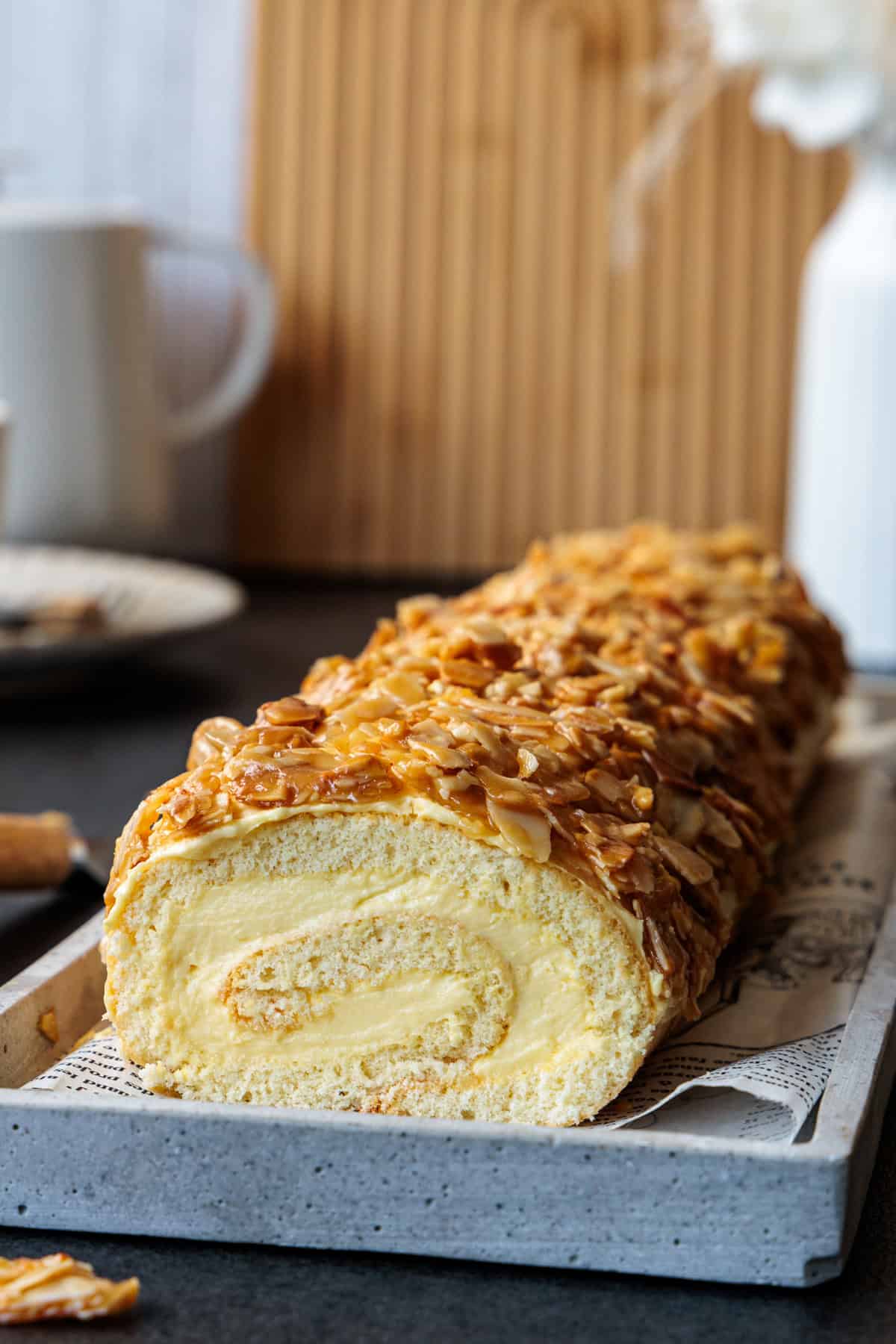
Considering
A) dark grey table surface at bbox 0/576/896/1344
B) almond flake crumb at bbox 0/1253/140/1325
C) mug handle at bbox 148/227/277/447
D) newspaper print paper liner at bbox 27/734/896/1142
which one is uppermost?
mug handle at bbox 148/227/277/447

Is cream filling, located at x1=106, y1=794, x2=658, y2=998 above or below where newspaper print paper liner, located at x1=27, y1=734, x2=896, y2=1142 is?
above

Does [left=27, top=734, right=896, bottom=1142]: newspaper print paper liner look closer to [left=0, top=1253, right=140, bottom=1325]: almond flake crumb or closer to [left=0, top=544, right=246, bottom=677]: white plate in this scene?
[left=0, top=1253, right=140, bottom=1325]: almond flake crumb

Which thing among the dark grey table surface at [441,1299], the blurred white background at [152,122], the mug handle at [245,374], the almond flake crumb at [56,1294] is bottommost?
the dark grey table surface at [441,1299]

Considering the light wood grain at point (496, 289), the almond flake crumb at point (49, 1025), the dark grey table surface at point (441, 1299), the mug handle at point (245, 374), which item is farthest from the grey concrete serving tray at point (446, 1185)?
the light wood grain at point (496, 289)

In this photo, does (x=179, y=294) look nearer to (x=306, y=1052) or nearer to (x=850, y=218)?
(x=850, y=218)

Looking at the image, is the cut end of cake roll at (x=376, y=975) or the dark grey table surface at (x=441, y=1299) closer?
the dark grey table surface at (x=441, y=1299)

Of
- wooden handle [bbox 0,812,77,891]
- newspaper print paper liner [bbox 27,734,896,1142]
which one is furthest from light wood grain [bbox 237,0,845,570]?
wooden handle [bbox 0,812,77,891]

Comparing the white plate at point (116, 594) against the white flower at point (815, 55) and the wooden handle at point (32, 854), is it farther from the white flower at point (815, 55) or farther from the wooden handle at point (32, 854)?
the white flower at point (815, 55)
